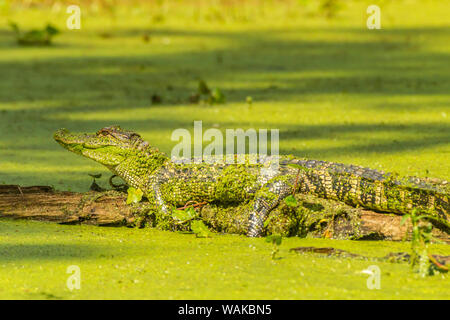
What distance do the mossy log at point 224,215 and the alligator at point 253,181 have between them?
0.17 ft

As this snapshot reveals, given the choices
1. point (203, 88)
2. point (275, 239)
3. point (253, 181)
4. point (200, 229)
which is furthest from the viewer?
point (203, 88)

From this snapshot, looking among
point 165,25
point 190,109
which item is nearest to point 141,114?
point 190,109

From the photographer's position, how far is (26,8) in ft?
36.9

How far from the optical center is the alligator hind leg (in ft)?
11.6

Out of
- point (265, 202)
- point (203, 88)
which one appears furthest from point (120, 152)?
point (203, 88)

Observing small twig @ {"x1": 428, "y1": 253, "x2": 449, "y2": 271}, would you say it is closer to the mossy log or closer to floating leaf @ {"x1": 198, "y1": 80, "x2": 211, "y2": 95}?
the mossy log

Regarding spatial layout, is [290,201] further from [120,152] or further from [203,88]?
[203,88]

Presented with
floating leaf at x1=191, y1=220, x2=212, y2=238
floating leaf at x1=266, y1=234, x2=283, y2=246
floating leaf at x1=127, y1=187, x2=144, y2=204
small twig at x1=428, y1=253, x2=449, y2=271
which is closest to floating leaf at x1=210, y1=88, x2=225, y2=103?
floating leaf at x1=127, y1=187, x2=144, y2=204

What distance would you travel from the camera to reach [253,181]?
3629 mm

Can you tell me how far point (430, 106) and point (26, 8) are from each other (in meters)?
6.95

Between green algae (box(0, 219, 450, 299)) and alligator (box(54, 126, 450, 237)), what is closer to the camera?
green algae (box(0, 219, 450, 299))

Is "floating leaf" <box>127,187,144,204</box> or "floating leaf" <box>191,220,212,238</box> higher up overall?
"floating leaf" <box>127,187,144,204</box>

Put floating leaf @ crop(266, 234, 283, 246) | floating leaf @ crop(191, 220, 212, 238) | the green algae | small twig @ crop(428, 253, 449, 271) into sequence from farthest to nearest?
floating leaf @ crop(191, 220, 212, 238) → floating leaf @ crop(266, 234, 283, 246) → small twig @ crop(428, 253, 449, 271) → the green algae

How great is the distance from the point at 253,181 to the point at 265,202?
0.40 feet
